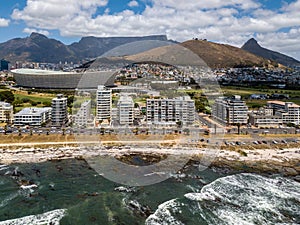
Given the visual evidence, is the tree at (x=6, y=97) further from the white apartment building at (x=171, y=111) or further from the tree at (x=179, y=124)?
the tree at (x=179, y=124)

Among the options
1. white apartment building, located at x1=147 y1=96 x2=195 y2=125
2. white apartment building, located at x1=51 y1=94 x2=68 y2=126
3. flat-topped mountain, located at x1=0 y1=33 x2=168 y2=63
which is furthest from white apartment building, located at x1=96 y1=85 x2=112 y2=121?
flat-topped mountain, located at x1=0 y1=33 x2=168 y2=63

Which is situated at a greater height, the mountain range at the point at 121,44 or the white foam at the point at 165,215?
the mountain range at the point at 121,44

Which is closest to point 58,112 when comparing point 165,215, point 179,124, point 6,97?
point 179,124

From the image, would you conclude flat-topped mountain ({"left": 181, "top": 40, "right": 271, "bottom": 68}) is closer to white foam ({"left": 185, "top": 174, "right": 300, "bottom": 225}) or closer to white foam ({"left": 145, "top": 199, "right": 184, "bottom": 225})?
white foam ({"left": 185, "top": 174, "right": 300, "bottom": 225})

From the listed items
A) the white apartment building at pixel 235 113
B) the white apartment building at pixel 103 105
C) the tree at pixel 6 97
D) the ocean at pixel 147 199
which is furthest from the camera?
the tree at pixel 6 97

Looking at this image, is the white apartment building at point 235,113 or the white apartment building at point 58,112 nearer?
the white apartment building at point 58,112

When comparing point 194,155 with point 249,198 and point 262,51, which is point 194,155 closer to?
point 249,198

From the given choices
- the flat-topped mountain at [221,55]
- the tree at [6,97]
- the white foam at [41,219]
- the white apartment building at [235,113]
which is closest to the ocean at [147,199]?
the white foam at [41,219]
